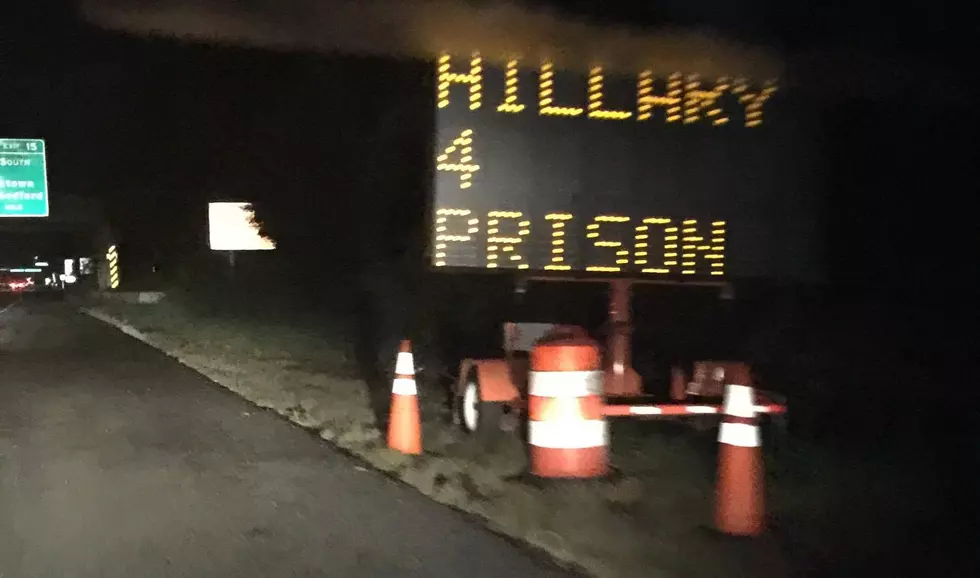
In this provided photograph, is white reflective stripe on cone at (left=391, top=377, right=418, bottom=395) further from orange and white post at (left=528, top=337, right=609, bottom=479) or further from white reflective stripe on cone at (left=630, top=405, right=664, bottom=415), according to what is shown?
white reflective stripe on cone at (left=630, top=405, right=664, bottom=415)

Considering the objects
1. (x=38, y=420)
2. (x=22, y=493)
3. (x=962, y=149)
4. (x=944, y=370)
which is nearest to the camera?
(x=22, y=493)

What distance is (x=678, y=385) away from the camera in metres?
11.1

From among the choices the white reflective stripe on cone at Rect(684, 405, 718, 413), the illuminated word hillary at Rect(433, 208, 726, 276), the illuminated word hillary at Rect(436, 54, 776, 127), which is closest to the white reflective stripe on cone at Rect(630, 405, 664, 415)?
the white reflective stripe on cone at Rect(684, 405, 718, 413)

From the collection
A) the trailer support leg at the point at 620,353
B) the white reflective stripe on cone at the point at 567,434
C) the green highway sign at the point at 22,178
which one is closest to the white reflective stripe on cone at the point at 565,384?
the white reflective stripe on cone at the point at 567,434

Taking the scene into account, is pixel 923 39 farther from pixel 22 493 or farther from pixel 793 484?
pixel 22 493

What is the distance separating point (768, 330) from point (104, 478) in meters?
12.4

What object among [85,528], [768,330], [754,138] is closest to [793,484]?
[754,138]

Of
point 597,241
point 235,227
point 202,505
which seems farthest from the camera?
point 235,227

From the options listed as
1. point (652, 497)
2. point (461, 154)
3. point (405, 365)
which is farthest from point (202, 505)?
point (461, 154)

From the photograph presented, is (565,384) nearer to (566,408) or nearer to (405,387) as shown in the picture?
(566,408)

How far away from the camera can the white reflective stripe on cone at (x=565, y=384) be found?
8.66 m

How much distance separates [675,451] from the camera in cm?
1045

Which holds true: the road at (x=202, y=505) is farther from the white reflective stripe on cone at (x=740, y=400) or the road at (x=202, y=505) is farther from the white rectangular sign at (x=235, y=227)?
the white rectangular sign at (x=235, y=227)

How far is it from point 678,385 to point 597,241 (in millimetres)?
1659
